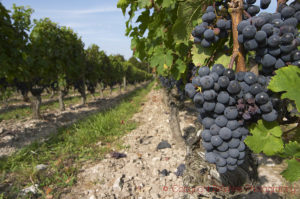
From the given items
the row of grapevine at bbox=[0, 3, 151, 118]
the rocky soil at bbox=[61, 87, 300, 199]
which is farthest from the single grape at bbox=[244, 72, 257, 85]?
the row of grapevine at bbox=[0, 3, 151, 118]

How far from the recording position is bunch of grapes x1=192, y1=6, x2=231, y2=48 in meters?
1.13

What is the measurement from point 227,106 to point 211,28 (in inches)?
20.2

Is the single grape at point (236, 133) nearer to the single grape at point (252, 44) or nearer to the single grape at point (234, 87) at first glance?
the single grape at point (234, 87)

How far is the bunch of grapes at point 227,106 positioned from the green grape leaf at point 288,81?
78 millimetres

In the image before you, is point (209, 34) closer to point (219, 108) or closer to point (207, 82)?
point (207, 82)

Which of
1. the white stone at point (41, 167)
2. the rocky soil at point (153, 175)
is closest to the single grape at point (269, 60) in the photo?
the rocky soil at point (153, 175)

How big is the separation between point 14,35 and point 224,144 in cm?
770

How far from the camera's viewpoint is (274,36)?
95cm

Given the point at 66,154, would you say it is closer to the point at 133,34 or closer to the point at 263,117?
the point at 133,34

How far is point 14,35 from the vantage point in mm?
6289

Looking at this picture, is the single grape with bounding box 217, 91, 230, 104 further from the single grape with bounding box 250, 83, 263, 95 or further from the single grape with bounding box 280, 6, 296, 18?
the single grape with bounding box 280, 6, 296, 18

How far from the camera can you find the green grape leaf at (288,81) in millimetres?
930

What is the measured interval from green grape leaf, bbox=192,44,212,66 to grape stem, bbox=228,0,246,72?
228mm

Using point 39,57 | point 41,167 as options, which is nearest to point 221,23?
point 41,167
